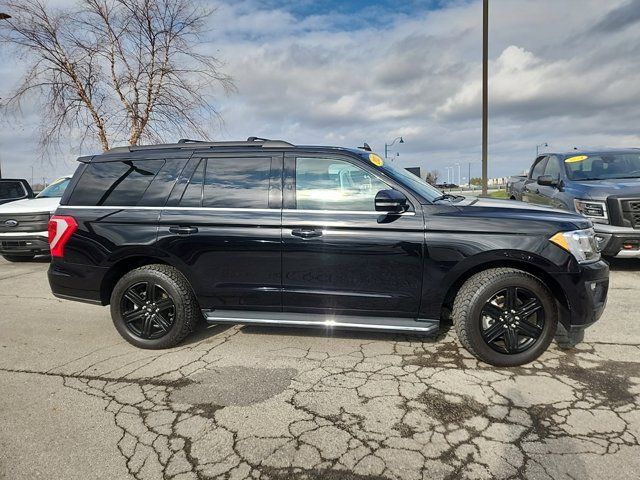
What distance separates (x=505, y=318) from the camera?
3.30 metres

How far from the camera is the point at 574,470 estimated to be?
2148mm

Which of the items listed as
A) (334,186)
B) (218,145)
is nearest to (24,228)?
(218,145)

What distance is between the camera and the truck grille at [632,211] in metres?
5.71

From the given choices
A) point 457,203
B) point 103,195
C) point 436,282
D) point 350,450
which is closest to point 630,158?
point 457,203

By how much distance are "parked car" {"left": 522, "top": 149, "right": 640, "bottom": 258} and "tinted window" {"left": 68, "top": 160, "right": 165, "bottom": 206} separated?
5.89 m

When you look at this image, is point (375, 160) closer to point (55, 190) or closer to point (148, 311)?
point (148, 311)

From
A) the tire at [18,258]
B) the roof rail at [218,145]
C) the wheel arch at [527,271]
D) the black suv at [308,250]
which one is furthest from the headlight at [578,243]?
the tire at [18,258]

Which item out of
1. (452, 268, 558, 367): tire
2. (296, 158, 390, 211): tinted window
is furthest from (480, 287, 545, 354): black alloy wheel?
(296, 158, 390, 211): tinted window

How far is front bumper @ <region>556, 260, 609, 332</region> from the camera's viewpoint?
10.5 feet

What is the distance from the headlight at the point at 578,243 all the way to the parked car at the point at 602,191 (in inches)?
119

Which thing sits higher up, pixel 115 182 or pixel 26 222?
pixel 115 182

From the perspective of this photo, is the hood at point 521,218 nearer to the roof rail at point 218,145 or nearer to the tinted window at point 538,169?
the roof rail at point 218,145

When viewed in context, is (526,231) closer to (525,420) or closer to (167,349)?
(525,420)

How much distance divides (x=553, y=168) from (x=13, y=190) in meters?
13.2
